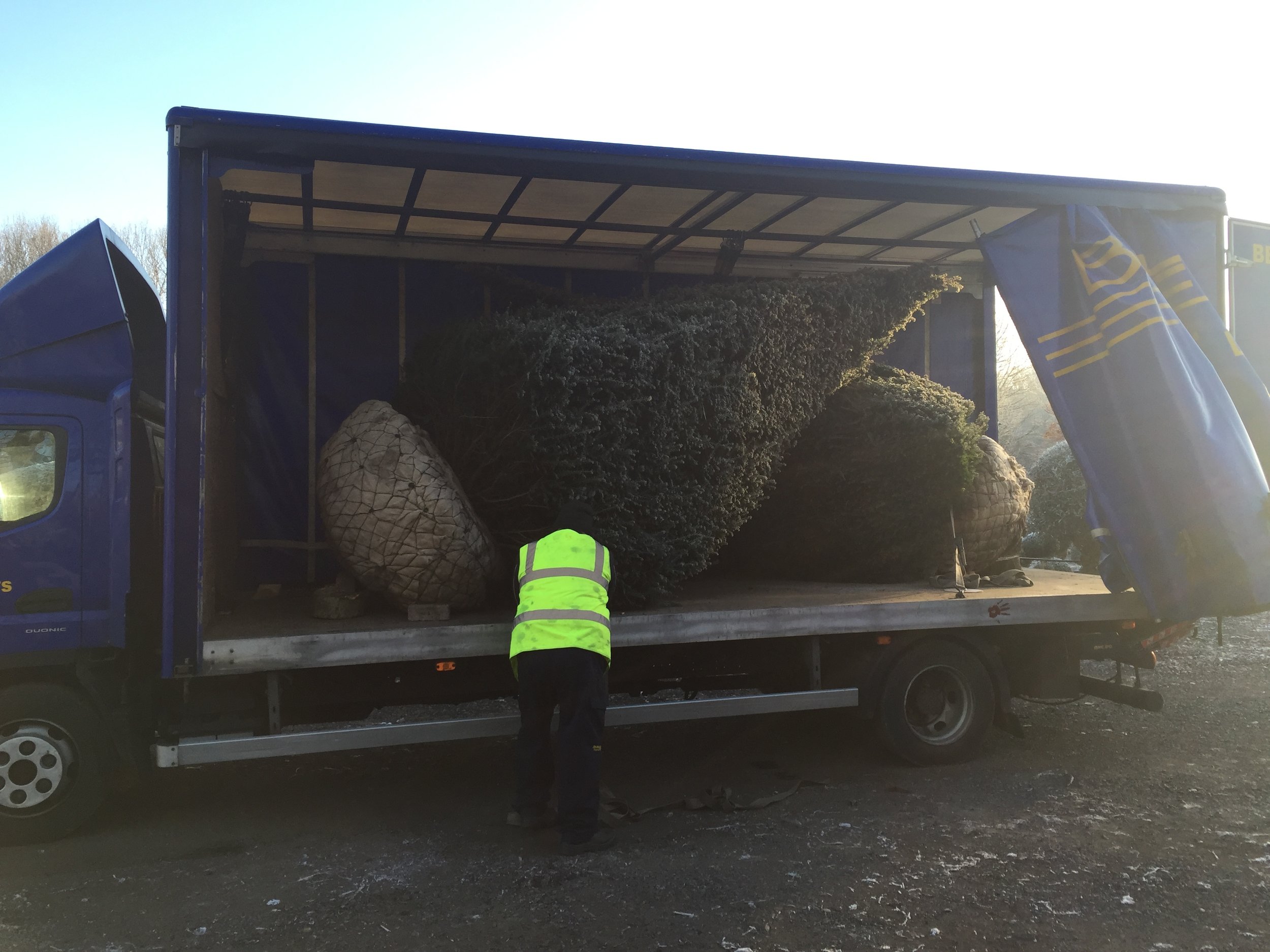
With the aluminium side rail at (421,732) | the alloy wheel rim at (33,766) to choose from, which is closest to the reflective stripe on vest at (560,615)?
the aluminium side rail at (421,732)

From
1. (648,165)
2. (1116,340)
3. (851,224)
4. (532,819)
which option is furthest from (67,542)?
(1116,340)

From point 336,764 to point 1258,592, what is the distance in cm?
564

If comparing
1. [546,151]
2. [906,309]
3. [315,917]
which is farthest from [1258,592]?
[315,917]

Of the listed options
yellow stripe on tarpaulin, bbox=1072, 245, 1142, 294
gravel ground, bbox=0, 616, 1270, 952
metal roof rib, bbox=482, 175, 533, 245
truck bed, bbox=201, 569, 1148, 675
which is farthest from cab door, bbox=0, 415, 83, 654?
yellow stripe on tarpaulin, bbox=1072, 245, 1142, 294

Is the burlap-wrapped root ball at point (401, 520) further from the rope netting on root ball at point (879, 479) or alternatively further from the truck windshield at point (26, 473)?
the rope netting on root ball at point (879, 479)

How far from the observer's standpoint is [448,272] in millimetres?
7680

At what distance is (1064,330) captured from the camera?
21.1 ft

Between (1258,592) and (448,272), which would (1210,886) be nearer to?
(1258,592)

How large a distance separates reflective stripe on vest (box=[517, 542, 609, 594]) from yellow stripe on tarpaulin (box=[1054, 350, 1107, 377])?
3231 mm

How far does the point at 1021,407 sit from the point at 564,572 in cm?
4248

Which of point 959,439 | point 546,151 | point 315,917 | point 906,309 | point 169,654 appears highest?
point 546,151

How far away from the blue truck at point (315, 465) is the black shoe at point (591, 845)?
2.42ft

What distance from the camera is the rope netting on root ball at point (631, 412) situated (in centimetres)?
558

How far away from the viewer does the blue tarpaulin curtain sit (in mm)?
5926
